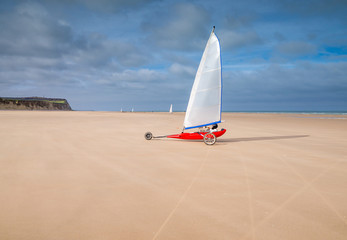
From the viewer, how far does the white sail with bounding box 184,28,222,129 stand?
12.0m

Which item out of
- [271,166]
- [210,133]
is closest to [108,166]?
[271,166]

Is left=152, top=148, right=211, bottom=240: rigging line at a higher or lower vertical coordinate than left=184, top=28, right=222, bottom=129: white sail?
lower

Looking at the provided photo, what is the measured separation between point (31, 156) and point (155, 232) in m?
7.10

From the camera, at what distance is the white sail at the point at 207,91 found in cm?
1196

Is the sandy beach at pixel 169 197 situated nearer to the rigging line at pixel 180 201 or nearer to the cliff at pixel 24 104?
the rigging line at pixel 180 201

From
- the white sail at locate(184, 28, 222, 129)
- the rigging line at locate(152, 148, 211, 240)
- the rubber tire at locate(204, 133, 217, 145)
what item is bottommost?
the rigging line at locate(152, 148, 211, 240)

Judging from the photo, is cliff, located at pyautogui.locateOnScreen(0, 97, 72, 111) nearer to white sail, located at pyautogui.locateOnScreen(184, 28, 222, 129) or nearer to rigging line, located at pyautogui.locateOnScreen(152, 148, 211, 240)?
white sail, located at pyautogui.locateOnScreen(184, 28, 222, 129)

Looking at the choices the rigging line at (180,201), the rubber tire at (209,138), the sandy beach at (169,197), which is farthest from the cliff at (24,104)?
the rigging line at (180,201)

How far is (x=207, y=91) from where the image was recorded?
12.1 meters

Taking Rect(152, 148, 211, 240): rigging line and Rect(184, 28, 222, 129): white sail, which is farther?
Rect(184, 28, 222, 129): white sail

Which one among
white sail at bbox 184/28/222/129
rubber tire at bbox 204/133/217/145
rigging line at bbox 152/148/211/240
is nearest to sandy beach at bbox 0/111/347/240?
rigging line at bbox 152/148/211/240

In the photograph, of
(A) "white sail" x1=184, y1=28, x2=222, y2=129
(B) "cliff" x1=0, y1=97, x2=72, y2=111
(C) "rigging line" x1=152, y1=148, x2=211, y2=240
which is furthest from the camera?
(B) "cliff" x1=0, y1=97, x2=72, y2=111

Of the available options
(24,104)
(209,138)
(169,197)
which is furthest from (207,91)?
(24,104)

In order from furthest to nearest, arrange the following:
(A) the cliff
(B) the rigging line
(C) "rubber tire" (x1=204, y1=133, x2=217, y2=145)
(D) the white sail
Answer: (A) the cliff < (D) the white sail < (C) "rubber tire" (x1=204, y1=133, x2=217, y2=145) < (B) the rigging line
